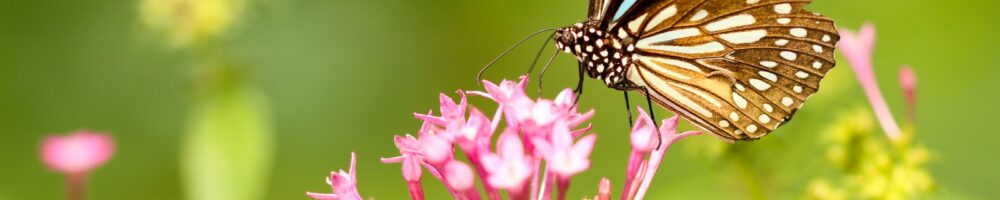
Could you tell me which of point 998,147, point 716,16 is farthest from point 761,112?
point 998,147

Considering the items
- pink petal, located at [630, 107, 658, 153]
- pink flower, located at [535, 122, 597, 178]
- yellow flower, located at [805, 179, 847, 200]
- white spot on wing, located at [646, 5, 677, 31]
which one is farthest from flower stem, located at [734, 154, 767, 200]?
pink flower, located at [535, 122, 597, 178]

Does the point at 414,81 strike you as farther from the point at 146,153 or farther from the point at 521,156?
the point at 521,156

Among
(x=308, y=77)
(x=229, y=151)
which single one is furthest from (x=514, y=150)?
(x=308, y=77)

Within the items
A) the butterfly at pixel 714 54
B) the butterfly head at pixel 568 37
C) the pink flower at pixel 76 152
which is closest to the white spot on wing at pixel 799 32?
the butterfly at pixel 714 54

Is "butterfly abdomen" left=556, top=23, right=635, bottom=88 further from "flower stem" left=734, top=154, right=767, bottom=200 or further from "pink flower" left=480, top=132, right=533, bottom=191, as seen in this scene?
"pink flower" left=480, top=132, right=533, bottom=191

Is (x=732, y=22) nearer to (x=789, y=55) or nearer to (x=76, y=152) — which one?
(x=789, y=55)

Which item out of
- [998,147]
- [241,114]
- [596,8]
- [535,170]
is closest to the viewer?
[535,170]
